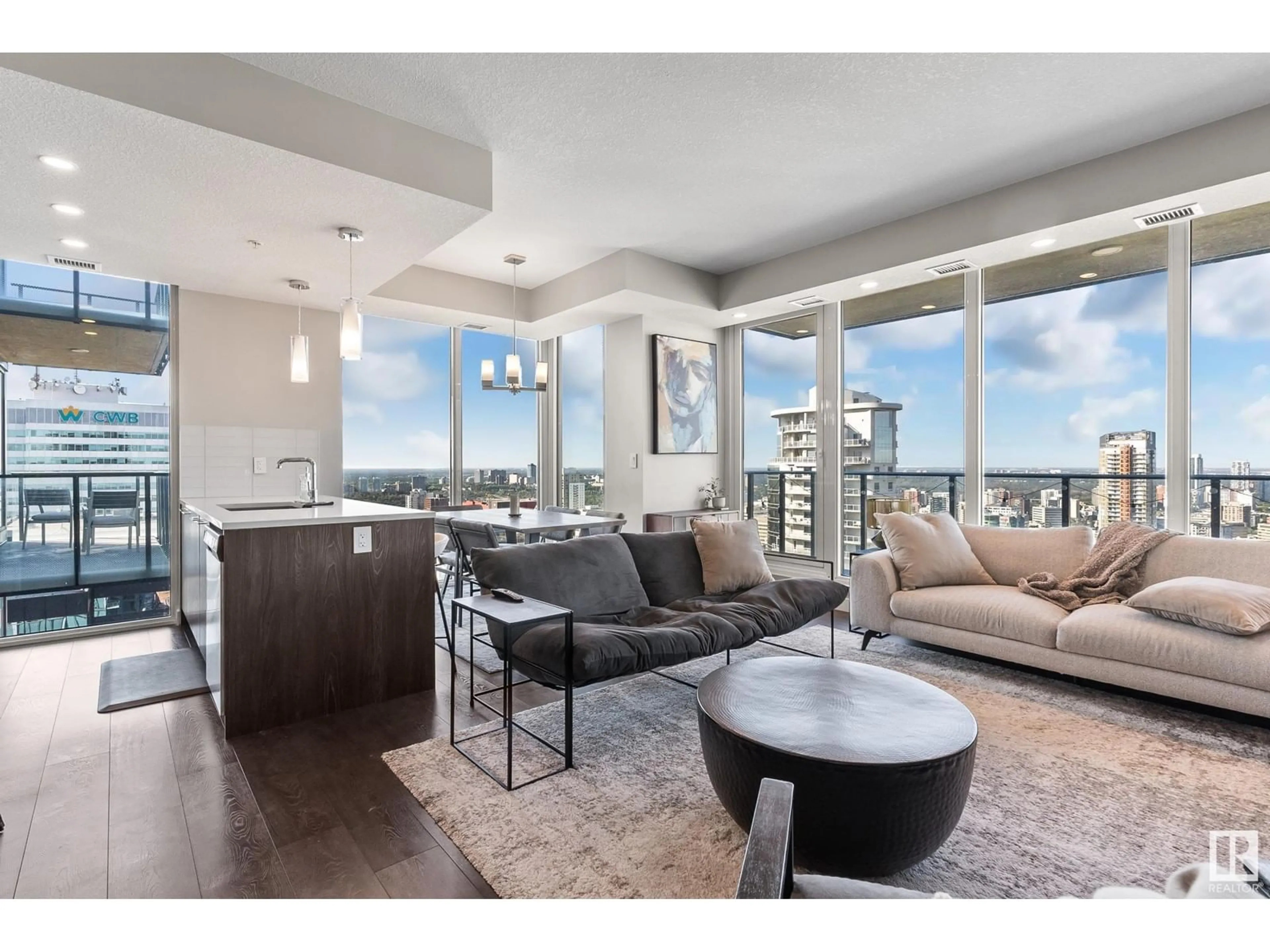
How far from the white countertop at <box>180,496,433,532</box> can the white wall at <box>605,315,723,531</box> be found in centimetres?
255

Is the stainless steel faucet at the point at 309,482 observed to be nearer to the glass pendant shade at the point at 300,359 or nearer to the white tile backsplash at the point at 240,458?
the glass pendant shade at the point at 300,359

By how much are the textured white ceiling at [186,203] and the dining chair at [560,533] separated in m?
1.91

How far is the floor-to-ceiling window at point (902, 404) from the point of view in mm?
4746

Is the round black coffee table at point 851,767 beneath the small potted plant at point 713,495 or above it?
beneath

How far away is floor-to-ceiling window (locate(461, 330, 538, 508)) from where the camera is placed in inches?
245

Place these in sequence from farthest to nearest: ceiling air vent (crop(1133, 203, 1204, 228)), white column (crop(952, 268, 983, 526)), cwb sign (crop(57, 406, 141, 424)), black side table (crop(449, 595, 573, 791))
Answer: white column (crop(952, 268, 983, 526)) → cwb sign (crop(57, 406, 141, 424)) → ceiling air vent (crop(1133, 203, 1204, 228)) → black side table (crop(449, 595, 573, 791))

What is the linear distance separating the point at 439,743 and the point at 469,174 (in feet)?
8.58

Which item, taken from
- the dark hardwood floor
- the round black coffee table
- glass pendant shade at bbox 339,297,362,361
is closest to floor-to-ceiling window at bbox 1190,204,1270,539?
the round black coffee table

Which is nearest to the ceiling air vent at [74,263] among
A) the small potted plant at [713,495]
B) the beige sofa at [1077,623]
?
the small potted plant at [713,495]

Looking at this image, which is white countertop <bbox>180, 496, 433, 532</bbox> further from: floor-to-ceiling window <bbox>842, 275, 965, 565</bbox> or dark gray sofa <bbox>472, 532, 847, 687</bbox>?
floor-to-ceiling window <bbox>842, 275, 965, 565</bbox>

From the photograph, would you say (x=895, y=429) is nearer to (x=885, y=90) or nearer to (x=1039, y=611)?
(x=1039, y=611)

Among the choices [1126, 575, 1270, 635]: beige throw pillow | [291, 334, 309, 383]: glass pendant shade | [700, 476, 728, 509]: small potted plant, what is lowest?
[1126, 575, 1270, 635]: beige throw pillow

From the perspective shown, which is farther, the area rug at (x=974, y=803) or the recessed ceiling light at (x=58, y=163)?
the recessed ceiling light at (x=58, y=163)

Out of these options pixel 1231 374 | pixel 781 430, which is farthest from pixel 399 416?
pixel 1231 374
